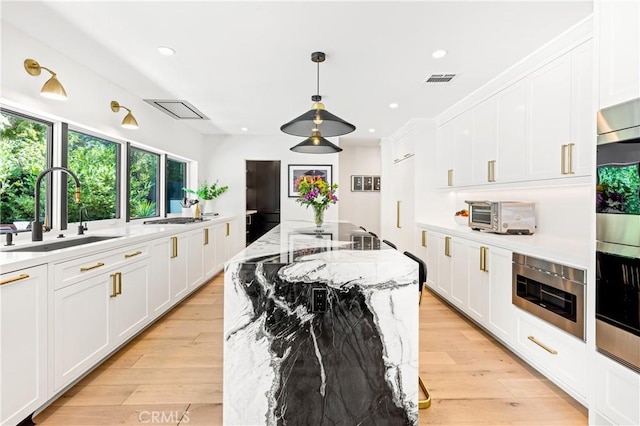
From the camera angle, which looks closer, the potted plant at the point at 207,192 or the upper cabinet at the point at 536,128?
the upper cabinet at the point at 536,128

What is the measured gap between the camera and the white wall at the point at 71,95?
2.20 m

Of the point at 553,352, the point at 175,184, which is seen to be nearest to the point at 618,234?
the point at 553,352

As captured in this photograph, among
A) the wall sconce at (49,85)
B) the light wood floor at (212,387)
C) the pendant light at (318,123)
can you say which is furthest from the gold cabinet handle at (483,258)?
the wall sconce at (49,85)

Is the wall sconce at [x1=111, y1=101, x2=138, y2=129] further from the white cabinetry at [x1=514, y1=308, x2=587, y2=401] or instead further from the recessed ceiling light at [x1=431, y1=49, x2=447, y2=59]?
the white cabinetry at [x1=514, y1=308, x2=587, y2=401]

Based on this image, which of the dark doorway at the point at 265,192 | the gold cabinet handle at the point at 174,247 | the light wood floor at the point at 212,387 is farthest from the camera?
the dark doorway at the point at 265,192

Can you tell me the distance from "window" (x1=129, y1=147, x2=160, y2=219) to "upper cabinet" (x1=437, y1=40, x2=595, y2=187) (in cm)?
416

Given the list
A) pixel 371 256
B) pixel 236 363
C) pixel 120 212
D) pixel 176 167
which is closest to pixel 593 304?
pixel 371 256

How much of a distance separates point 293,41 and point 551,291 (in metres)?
2.60

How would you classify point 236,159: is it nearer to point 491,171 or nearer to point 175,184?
point 175,184

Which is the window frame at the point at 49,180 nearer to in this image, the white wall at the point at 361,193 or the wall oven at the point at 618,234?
the wall oven at the point at 618,234

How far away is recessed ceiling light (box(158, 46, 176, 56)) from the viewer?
2.56 m

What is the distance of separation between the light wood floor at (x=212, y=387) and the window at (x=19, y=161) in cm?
138

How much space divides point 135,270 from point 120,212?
55.3 inches

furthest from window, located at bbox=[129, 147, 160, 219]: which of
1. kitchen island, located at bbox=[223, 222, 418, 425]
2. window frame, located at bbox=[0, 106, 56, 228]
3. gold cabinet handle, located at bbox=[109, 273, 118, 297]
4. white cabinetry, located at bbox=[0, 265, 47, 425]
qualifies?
kitchen island, located at bbox=[223, 222, 418, 425]
